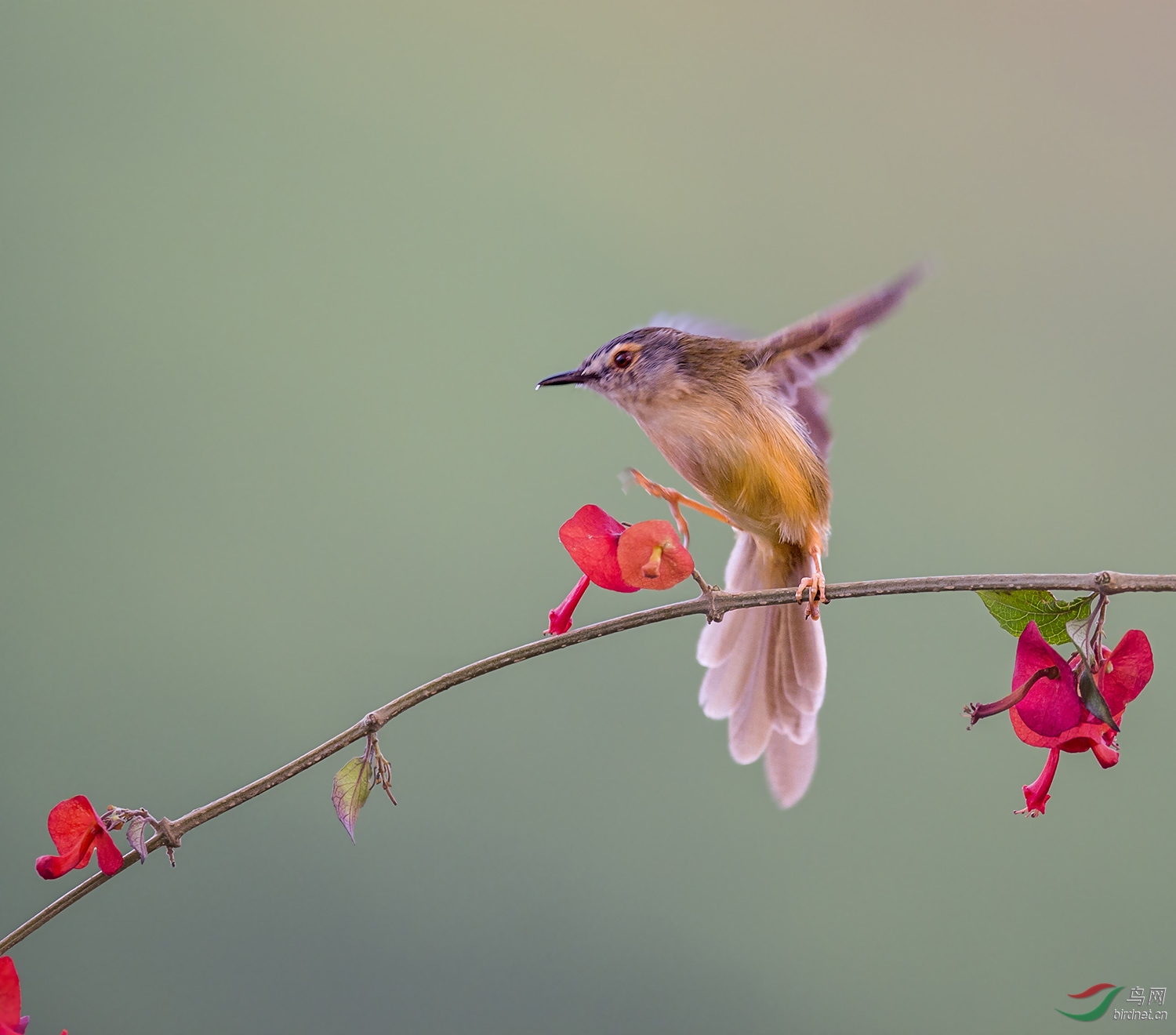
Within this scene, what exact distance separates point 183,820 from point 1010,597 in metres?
0.48

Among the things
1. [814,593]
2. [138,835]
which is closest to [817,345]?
[814,593]

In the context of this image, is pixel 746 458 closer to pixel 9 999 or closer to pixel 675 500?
pixel 675 500

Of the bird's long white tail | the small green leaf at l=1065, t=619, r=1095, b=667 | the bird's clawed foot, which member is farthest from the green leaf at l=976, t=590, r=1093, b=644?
the bird's long white tail

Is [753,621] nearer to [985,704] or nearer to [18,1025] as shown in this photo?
[985,704]

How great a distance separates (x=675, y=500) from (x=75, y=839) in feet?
1.55

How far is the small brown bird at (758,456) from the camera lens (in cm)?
86

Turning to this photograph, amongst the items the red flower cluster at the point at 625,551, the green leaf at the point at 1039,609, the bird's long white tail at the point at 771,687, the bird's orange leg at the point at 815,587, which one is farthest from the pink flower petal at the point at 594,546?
the bird's long white tail at the point at 771,687

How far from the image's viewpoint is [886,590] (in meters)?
0.55

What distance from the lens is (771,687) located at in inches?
36.7

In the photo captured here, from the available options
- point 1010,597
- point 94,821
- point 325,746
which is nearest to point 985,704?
point 1010,597

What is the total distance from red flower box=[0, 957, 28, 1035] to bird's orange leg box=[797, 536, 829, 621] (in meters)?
0.48

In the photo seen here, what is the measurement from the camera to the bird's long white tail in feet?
2.97

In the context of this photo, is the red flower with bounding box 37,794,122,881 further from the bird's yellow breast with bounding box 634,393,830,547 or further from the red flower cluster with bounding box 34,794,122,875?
the bird's yellow breast with bounding box 634,393,830,547

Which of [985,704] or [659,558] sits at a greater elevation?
[659,558]
